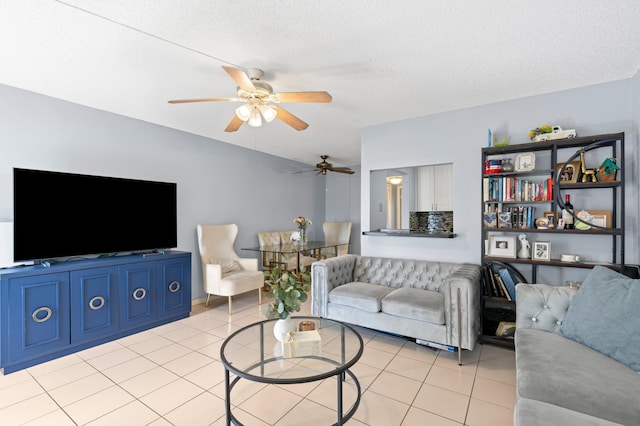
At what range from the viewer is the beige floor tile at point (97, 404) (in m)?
1.91

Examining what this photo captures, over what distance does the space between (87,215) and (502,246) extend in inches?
166

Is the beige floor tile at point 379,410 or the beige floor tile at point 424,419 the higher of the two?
the beige floor tile at point 424,419

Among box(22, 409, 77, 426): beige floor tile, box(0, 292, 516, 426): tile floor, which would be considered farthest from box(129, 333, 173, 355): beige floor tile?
box(22, 409, 77, 426): beige floor tile

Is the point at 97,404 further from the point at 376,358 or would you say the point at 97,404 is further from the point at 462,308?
the point at 462,308

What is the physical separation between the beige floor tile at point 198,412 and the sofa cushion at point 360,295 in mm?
1463

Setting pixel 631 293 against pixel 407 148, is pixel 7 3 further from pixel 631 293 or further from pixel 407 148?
pixel 631 293

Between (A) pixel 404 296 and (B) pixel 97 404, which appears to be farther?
(A) pixel 404 296

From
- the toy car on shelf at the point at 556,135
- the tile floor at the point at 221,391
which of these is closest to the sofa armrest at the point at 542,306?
the tile floor at the point at 221,391

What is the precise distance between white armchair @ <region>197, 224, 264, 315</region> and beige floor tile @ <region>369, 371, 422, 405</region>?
2.26m

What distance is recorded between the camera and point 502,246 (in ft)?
9.68

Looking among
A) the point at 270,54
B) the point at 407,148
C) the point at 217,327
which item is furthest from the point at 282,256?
the point at 270,54

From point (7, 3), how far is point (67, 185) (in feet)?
5.63

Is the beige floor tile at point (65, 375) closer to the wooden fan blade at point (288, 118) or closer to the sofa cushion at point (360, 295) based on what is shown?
the sofa cushion at point (360, 295)

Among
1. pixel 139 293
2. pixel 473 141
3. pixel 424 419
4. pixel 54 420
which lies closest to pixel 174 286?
pixel 139 293
